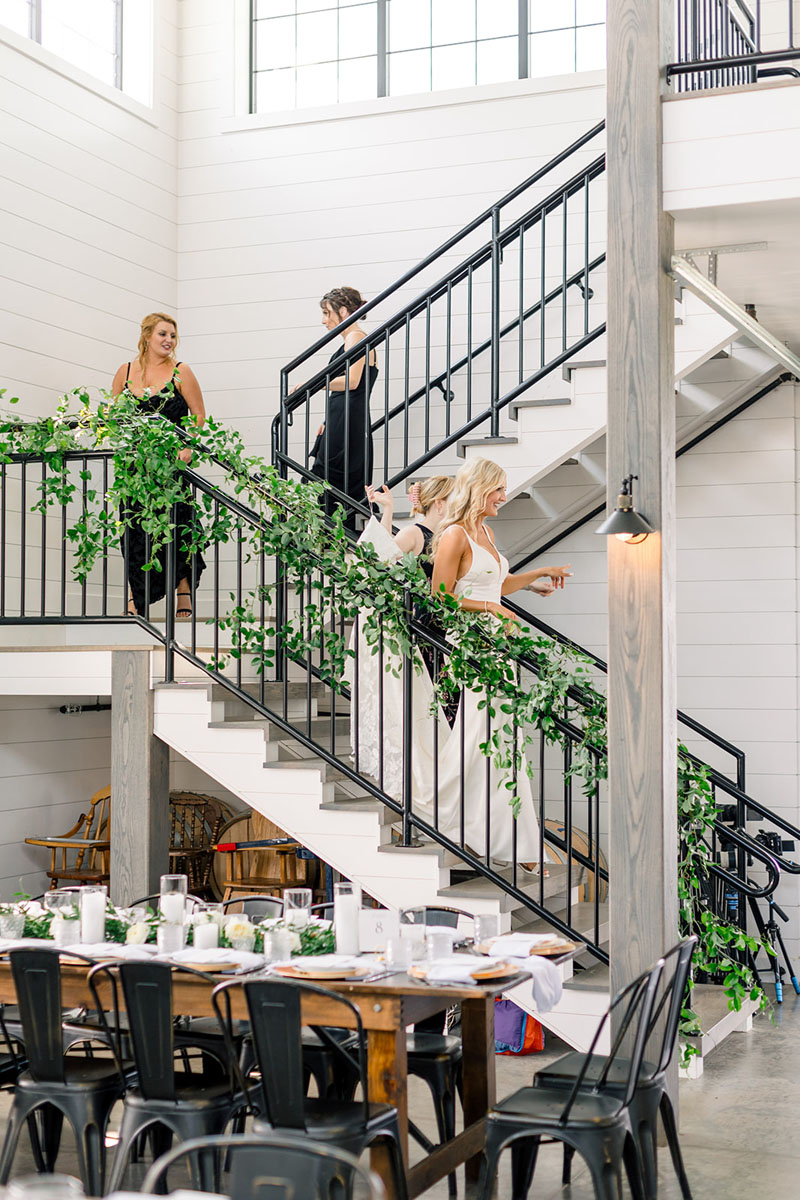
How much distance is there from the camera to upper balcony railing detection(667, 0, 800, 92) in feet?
16.1

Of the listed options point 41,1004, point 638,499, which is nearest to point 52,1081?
point 41,1004

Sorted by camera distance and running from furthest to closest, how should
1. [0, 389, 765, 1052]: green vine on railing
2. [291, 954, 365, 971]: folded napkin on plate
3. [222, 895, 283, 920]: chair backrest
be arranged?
[0, 389, 765, 1052]: green vine on railing → [222, 895, 283, 920]: chair backrest → [291, 954, 365, 971]: folded napkin on plate

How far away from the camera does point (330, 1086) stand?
475 cm

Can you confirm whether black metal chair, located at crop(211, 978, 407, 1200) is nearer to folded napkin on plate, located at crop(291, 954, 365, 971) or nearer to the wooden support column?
folded napkin on plate, located at crop(291, 954, 365, 971)

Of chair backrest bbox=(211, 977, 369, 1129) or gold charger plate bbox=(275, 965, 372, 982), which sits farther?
gold charger plate bbox=(275, 965, 372, 982)

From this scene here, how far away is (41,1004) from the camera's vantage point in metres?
4.22

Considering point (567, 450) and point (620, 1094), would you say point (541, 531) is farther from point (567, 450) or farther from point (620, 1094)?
point (620, 1094)

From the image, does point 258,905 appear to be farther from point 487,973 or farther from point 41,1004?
point 487,973

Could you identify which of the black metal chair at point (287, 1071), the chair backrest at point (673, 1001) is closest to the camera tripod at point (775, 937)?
the chair backrest at point (673, 1001)

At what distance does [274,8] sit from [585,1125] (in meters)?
8.06

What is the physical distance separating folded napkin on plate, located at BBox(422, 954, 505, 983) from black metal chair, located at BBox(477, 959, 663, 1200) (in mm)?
375

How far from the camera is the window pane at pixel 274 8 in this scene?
9523 millimetres

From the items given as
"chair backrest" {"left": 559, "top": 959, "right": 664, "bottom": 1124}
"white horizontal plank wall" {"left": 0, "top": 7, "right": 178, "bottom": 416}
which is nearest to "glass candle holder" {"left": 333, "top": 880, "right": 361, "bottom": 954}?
"chair backrest" {"left": 559, "top": 959, "right": 664, "bottom": 1124}

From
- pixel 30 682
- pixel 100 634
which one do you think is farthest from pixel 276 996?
pixel 100 634
